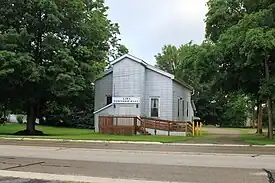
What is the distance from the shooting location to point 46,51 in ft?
115

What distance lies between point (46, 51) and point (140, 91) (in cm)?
877

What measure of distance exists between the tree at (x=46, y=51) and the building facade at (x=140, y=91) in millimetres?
2250

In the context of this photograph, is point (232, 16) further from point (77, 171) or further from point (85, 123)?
point (85, 123)

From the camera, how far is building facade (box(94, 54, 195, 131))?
37.7 m

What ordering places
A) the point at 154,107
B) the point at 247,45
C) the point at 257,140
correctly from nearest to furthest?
1. the point at 247,45
2. the point at 257,140
3. the point at 154,107

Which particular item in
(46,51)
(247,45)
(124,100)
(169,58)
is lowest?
(124,100)

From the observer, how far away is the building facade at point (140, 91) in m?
37.7

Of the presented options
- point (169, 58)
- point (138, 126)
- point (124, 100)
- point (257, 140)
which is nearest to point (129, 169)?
point (257, 140)

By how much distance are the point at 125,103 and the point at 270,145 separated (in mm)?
16449

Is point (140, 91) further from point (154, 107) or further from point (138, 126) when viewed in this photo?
point (138, 126)

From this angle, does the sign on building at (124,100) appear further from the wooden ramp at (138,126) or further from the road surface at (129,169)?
the road surface at (129,169)

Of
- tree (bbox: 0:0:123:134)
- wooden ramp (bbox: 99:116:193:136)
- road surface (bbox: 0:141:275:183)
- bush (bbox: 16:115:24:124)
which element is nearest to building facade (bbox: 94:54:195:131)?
tree (bbox: 0:0:123:134)

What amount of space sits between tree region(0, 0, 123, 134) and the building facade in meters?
2.25

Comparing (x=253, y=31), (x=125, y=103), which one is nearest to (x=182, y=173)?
(x=253, y=31)
